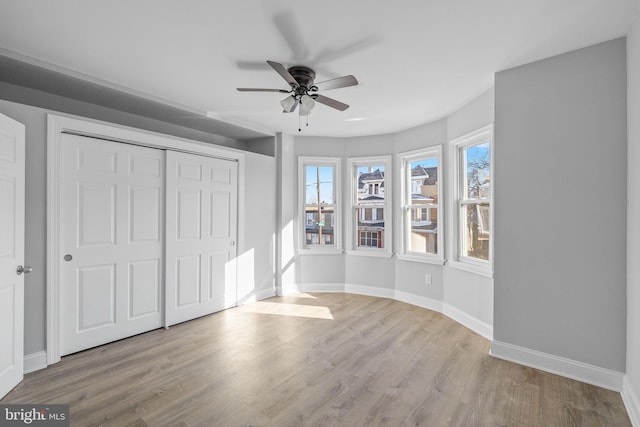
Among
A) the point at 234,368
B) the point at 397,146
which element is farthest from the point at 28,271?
the point at 397,146

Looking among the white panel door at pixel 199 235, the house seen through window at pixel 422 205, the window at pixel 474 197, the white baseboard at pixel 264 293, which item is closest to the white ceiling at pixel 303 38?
the window at pixel 474 197

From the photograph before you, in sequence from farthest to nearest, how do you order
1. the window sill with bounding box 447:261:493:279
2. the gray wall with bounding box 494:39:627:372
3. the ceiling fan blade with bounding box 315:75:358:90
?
1. the window sill with bounding box 447:261:493:279
2. the ceiling fan blade with bounding box 315:75:358:90
3. the gray wall with bounding box 494:39:627:372

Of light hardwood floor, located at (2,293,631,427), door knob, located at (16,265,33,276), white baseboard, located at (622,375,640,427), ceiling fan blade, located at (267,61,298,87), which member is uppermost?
ceiling fan blade, located at (267,61,298,87)

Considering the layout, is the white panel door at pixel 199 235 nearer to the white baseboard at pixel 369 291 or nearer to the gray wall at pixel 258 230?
the gray wall at pixel 258 230

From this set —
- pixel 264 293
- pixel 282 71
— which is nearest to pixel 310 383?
pixel 282 71

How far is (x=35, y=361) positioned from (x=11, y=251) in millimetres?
1010

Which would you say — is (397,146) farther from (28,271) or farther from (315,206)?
(28,271)

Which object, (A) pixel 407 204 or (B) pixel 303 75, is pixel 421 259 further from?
(B) pixel 303 75

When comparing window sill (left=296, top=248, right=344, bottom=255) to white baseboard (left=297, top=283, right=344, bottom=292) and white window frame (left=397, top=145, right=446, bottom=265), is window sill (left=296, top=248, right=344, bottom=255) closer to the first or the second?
white baseboard (left=297, top=283, right=344, bottom=292)

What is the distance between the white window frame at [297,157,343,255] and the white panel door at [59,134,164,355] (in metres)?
2.23

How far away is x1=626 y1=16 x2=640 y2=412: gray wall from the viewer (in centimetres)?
209

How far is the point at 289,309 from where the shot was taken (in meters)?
4.40

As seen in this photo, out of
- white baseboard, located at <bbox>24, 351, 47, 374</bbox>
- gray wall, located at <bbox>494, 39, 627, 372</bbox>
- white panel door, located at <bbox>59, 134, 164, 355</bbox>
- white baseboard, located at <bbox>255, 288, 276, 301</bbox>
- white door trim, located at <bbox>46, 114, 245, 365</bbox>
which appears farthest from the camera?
white baseboard, located at <bbox>255, 288, 276, 301</bbox>

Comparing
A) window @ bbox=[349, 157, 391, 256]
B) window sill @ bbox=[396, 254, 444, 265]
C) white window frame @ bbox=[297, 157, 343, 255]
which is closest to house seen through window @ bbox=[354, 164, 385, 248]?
window @ bbox=[349, 157, 391, 256]
